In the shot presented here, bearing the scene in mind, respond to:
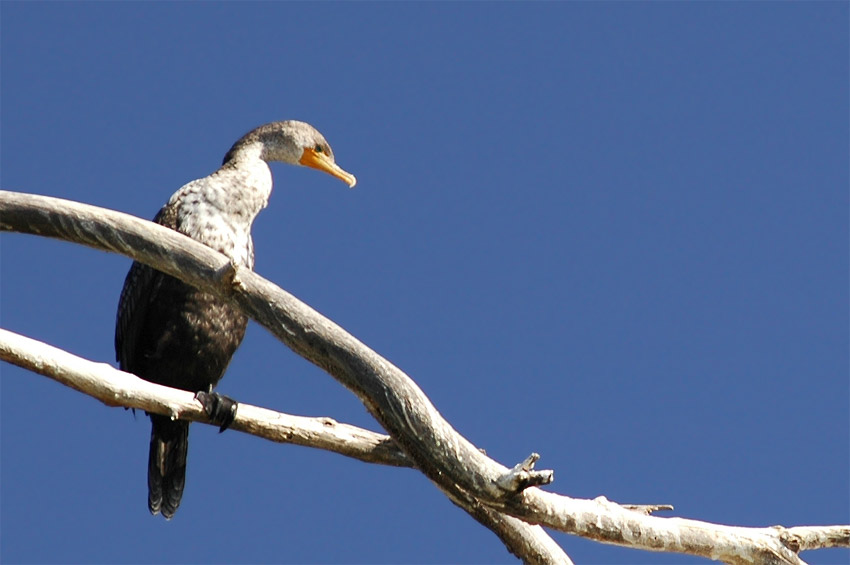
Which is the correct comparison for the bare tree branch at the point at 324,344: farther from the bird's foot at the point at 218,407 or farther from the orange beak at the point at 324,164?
the orange beak at the point at 324,164

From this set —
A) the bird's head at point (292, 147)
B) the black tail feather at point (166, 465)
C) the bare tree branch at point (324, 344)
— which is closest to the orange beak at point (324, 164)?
the bird's head at point (292, 147)

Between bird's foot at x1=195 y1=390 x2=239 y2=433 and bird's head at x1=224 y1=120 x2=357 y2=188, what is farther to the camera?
bird's head at x1=224 y1=120 x2=357 y2=188

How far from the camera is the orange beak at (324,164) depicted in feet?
18.6

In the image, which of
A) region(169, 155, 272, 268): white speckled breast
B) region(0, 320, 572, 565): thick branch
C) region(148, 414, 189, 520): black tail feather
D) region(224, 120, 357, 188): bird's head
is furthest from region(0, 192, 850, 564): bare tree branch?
region(224, 120, 357, 188): bird's head

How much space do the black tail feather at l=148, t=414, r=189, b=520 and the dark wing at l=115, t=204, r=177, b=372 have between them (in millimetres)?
325

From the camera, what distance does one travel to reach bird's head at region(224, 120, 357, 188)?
5457mm

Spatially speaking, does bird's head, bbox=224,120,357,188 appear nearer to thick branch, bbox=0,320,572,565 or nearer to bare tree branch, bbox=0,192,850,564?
thick branch, bbox=0,320,572,565

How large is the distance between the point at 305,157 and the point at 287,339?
92.6 inches

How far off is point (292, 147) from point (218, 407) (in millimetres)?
1694

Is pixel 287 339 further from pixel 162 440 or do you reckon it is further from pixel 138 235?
pixel 162 440

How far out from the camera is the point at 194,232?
195 inches

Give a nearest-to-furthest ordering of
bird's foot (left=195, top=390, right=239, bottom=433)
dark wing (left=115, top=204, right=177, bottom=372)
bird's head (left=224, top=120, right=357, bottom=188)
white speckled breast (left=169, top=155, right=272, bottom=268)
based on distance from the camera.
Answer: bird's foot (left=195, top=390, right=239, bottom=433)
white speckled breast (left=169, top=155, right=272, bottom=268)
dark wing (left=115, top=204, right=177, bottom=372)
bird's head (left=224, top=120, right=357, bottom=188)

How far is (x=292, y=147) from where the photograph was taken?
557 centimetres

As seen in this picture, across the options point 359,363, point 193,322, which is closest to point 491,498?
point 359,363
